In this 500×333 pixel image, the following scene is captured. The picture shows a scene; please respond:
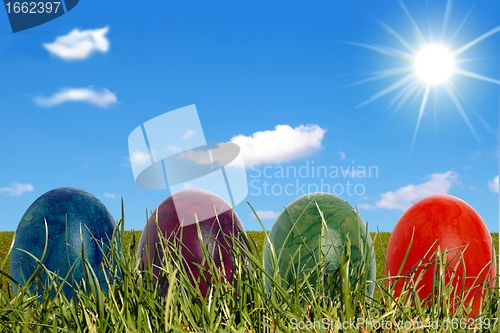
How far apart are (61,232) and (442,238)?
137 inches

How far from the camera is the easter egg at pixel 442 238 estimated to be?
14.6 ft

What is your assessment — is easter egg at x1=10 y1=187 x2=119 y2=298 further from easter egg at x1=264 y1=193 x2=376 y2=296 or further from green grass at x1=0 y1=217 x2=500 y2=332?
green grass at x1=0 y1=217 x2=500 y2=332

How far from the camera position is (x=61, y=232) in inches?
184

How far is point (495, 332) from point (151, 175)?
316 centimetres

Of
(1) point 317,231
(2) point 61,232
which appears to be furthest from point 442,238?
(2) point 61,232

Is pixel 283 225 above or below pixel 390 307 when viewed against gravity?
above

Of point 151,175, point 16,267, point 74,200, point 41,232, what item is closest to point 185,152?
point 151,175

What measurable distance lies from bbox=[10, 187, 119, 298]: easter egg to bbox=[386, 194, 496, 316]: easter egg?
2694 millimetres

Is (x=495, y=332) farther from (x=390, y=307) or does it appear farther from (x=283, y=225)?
(x=283, y=225)

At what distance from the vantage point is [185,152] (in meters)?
4.83

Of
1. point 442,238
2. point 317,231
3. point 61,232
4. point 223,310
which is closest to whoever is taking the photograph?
point 223,310

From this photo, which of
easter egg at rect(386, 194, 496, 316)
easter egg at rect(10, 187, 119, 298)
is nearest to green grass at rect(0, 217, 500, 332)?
easter egg at rect(386, 194, 496, 316)

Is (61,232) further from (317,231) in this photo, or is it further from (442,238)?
(442,238)

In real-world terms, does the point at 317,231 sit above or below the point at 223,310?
above
